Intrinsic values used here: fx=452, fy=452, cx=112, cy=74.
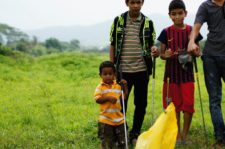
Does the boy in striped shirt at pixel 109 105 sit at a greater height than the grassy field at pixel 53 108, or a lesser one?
greater

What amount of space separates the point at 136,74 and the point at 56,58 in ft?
52.5

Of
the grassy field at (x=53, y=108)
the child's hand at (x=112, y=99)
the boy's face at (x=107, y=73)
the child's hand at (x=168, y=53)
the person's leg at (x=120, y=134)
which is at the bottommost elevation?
the grassy field at (x=53, y=108)

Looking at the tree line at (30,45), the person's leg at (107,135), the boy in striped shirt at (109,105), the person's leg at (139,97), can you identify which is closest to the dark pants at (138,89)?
the person's leg at (139,97)

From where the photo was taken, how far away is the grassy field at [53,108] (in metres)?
7.06

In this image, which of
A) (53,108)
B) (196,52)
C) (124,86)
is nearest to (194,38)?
(196,52)

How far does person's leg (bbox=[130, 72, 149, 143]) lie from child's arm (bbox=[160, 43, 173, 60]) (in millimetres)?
367

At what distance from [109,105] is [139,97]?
89 cm

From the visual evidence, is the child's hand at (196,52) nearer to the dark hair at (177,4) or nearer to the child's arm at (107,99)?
the dark hair at (177,4)

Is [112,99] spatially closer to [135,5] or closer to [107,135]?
[107,135]

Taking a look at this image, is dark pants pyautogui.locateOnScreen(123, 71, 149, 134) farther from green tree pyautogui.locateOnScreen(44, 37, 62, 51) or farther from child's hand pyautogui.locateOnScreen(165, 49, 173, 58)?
green tree pyautogui.locateOnScreen(44, 37, 62, 51)

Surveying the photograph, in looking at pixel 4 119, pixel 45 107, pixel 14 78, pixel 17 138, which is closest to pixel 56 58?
pixel 14 78

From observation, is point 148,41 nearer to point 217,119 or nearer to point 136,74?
point 136,74

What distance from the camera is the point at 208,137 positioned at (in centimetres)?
714

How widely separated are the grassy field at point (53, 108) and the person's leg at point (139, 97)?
0.65 metres
